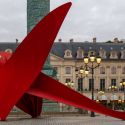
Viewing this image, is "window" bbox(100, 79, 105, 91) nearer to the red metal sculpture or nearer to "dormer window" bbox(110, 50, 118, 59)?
"dormer window" bbox(110, 50, 118, 59)

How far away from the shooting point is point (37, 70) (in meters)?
22.0

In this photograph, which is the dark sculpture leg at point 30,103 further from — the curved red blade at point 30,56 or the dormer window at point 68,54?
the dormer window at point 68,54

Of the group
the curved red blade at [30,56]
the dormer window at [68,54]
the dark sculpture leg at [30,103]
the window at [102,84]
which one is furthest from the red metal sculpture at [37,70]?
the window at [102,84]

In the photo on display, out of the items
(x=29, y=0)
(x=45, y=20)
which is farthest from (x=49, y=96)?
(x=29, y=0)

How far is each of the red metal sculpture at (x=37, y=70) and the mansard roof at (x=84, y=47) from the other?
72.2 metres

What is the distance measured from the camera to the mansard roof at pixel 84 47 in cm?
9531

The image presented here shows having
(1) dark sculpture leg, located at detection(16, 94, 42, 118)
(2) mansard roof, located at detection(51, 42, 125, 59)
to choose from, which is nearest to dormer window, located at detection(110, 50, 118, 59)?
(2) mansard roof, located at detection(51, 42, 125, 59)

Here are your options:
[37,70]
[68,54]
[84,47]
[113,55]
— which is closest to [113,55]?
[113,55]

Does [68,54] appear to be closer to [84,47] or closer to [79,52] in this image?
[79,52]

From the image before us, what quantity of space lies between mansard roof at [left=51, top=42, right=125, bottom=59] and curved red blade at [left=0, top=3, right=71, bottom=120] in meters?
72.2

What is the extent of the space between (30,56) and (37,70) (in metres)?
0.66

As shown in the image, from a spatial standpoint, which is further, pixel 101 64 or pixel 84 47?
pixel 101 64

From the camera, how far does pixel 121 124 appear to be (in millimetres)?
20312

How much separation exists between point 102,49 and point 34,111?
73206 mm
